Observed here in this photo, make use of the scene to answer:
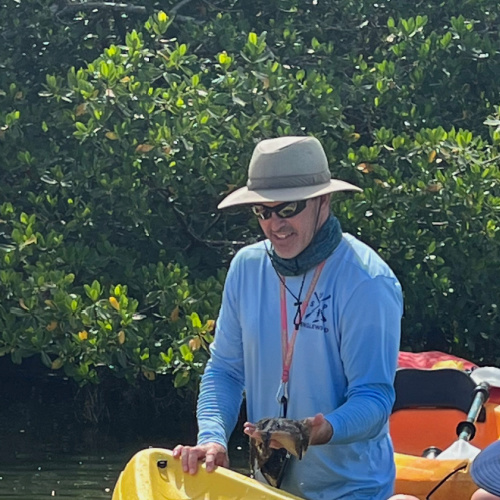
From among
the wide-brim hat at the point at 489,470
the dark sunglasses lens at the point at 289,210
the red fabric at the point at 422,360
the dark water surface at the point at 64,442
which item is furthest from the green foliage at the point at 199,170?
the wide-brim hat at the point at 489,470

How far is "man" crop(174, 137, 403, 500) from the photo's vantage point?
11.1ft

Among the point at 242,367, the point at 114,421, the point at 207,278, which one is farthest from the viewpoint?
the point at 114,421

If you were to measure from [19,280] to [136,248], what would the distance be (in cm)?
132

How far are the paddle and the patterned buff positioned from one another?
191 centimetres

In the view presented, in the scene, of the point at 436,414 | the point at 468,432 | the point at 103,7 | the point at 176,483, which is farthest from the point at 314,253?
the point at 103,7

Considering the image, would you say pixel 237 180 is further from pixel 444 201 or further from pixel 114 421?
pixel 114 421

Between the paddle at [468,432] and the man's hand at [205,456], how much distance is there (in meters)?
1.70

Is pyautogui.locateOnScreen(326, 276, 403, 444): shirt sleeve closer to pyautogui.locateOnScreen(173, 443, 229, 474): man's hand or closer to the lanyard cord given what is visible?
the lanyard cord

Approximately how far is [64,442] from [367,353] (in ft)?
21.2

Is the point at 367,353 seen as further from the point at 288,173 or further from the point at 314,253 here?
the point at 288,173

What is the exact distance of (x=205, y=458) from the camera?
3.66 metres

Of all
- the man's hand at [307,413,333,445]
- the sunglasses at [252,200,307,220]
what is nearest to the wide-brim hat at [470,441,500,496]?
the man's hand at [307,413,333,445]

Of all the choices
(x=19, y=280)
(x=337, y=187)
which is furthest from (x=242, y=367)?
(x=19, y=280)

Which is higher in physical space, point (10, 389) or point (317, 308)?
point (317, 308)
